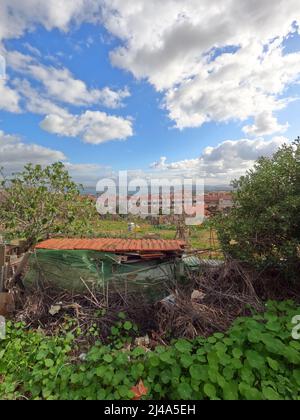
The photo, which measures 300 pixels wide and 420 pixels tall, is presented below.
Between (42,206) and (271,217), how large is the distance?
5.46 metres

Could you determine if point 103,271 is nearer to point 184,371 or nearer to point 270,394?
point 184,371

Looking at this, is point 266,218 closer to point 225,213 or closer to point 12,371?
point 225,213

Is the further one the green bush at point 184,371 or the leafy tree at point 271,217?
the leafy tree at point 271,217

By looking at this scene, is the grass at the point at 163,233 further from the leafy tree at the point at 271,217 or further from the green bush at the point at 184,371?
the green bush at the point at 184,371

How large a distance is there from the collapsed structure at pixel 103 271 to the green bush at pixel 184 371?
127 centimetres

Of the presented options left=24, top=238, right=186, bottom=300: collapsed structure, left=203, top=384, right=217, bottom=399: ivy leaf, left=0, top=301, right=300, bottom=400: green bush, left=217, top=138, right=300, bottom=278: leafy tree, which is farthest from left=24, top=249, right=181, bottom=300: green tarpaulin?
left=203, top=384, right=217, bottom=399: ivy leaf

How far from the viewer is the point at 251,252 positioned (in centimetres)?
440

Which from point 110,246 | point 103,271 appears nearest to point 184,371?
point 103,271

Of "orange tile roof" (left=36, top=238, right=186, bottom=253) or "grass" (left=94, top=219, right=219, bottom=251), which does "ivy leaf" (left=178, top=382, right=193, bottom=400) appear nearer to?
"orange tile roof" (left=36, top=238, right=186, bottom=253)

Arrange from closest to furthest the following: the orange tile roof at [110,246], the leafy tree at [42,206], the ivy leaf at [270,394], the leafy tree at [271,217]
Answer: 1. the ivy leaf at [270,394]
2. the leafy tree at [271,217]
3. the orange tile roof at [110,246]
4. the leafy tree at [42,206]

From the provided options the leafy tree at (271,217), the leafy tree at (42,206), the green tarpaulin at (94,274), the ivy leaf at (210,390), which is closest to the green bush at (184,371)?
the ivy leaf at (210,390)

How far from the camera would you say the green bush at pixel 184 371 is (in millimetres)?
2197

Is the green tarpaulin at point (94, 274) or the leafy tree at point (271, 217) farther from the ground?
the leafy tree at point (271, 217)

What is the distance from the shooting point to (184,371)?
2438 millimetres
